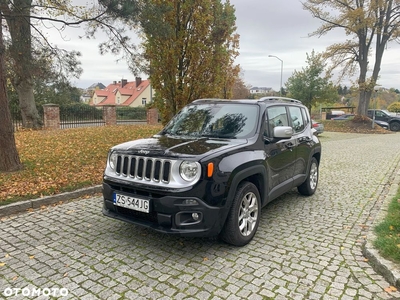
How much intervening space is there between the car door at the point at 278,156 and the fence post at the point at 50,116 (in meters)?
15.5

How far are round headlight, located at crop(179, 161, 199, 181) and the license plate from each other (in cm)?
51

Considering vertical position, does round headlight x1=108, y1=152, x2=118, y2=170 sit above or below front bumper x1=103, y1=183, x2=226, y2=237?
above

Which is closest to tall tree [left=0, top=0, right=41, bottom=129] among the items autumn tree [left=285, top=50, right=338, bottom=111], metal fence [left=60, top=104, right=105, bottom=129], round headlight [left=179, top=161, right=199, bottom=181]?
round headlight [left=179, top=161, right=199, bottom=181]

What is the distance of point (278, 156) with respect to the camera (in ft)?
14.8

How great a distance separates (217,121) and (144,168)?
1528 millimetres

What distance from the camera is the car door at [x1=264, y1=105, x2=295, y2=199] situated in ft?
14.2

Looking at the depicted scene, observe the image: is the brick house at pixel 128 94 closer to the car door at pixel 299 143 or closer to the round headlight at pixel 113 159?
the car door at pixel 299 143

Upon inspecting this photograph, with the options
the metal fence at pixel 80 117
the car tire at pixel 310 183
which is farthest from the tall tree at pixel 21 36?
the metal fence at pixel 80 117

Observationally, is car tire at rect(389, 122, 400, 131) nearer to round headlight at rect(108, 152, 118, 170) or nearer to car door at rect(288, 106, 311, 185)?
car door at rect(288, 106, 311, 185)

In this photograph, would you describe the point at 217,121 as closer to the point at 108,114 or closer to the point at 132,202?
the point at 132,202

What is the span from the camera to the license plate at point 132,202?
3.37 metres

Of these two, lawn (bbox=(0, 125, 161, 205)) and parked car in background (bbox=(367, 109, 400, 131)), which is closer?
lawn (bbox=(0, 125, 161, 205))

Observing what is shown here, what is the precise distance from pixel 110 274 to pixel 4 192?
343cm

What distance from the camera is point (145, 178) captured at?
3461 mm
